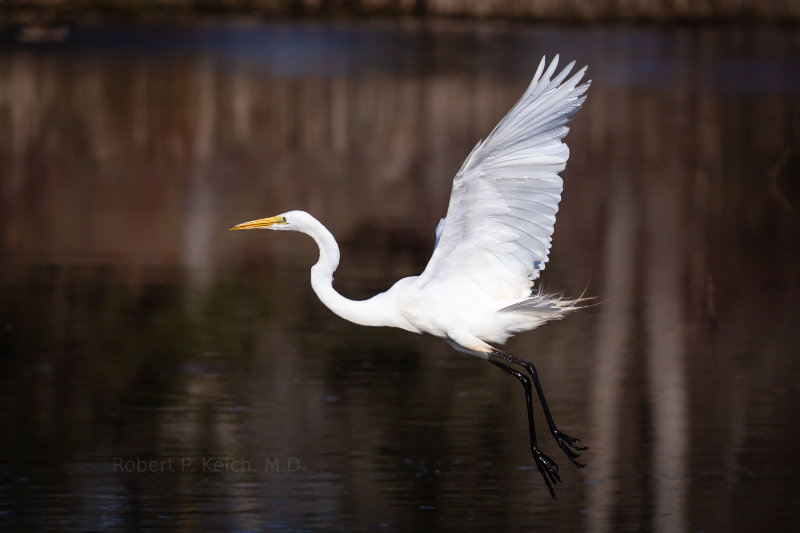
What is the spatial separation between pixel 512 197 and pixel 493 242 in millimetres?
317

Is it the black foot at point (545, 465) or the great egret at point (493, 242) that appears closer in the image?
the great egret at point (493, 242)

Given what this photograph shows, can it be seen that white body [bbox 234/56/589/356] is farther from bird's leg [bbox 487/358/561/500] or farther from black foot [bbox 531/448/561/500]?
black foot [bbox 531/448/561/500]

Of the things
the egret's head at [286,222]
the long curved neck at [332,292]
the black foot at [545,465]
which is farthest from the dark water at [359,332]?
the egret's head at [286,222]

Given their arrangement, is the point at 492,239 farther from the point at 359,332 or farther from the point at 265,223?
the point at 359,332

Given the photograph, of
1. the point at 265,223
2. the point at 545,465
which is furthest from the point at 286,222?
the point at 545,465

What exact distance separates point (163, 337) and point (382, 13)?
1330 inches

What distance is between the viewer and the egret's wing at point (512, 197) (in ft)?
21.9

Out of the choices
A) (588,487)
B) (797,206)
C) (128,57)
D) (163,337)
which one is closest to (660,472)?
(588,487)

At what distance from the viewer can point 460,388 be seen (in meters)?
10.2

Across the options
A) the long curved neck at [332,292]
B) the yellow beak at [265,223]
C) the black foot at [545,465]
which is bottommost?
the black foot at [545,465]

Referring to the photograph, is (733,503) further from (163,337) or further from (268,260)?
(268,260)

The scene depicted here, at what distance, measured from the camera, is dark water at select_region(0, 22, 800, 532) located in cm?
810

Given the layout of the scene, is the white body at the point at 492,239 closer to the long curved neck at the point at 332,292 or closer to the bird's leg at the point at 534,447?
the long curved neck at the point at 332,292

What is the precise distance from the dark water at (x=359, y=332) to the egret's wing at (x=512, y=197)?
128cm
